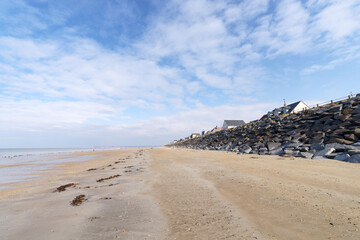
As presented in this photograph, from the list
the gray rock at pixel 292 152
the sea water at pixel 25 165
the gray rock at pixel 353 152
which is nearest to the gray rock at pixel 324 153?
the gray rock at pixel 353 152

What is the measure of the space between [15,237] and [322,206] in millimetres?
5636

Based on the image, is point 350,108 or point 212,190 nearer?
point 212,190

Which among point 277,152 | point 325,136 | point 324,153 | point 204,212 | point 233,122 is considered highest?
point 233,122

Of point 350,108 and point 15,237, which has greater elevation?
point 350,108

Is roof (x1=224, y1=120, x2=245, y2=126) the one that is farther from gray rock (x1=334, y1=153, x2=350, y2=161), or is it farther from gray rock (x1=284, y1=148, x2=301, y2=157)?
gray rock (x1=334, y1=153, x2=350, y2=161)

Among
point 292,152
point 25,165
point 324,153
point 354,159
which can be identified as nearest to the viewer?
point 354,159

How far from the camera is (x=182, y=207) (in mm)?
3881

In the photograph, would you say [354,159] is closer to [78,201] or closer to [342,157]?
[342,157]

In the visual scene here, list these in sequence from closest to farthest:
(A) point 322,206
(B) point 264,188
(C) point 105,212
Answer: (A) point 322,206 < (C) point 105,212 < (B) point 264,188

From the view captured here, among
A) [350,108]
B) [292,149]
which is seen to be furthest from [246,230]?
[350,108]

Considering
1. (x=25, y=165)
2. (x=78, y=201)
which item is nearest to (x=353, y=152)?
(x=78, y=201)

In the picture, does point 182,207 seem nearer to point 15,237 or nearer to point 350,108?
point 15,237

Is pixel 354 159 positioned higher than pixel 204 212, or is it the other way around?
pixel 354 159

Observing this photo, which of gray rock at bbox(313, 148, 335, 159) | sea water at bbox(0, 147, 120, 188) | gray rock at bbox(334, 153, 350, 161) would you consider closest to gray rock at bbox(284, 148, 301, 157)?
gray rock at bbox(313, 148, 335, 159)
